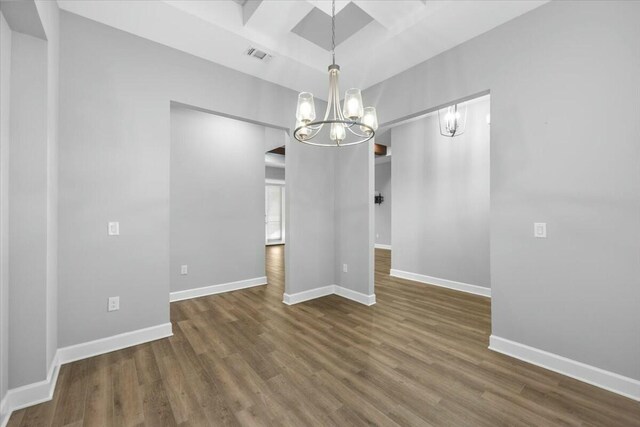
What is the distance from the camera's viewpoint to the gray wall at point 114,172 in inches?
91.7

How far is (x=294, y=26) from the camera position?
275 cm

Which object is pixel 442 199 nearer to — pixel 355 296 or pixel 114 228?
pixel 355 296

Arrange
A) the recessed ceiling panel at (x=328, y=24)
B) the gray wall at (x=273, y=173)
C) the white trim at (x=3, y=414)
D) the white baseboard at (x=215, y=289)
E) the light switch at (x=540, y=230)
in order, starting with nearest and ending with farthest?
the white trim at (x=3, y=414), the light switch at (x=540, y=230), the recessed ceiling panel at (x=328, y=24), the white baseboard at (x=215, y=289), the gray wall at (x=273, y=173)

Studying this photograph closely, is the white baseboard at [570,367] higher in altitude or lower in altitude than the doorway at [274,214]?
lower

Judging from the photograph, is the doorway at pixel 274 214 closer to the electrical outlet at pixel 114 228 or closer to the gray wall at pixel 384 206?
the gray wall at pixel 384 206

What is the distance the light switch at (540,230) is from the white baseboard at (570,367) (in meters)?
0.95

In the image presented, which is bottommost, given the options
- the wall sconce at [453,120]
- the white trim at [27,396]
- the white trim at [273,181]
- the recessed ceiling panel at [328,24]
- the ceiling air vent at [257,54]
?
the white trim at [27,396]

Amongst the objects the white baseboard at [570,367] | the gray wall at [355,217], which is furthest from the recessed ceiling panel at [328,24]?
the white baseboard at [570,367]

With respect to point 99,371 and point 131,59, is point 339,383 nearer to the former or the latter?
point 99,371

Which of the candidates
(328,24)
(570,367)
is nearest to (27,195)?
(328,24)

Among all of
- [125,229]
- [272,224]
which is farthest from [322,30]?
[272,224]

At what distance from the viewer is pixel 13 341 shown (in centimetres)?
177

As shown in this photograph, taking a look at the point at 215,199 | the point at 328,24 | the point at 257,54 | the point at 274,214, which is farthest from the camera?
the point at 274,214

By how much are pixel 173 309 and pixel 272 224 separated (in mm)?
7262
